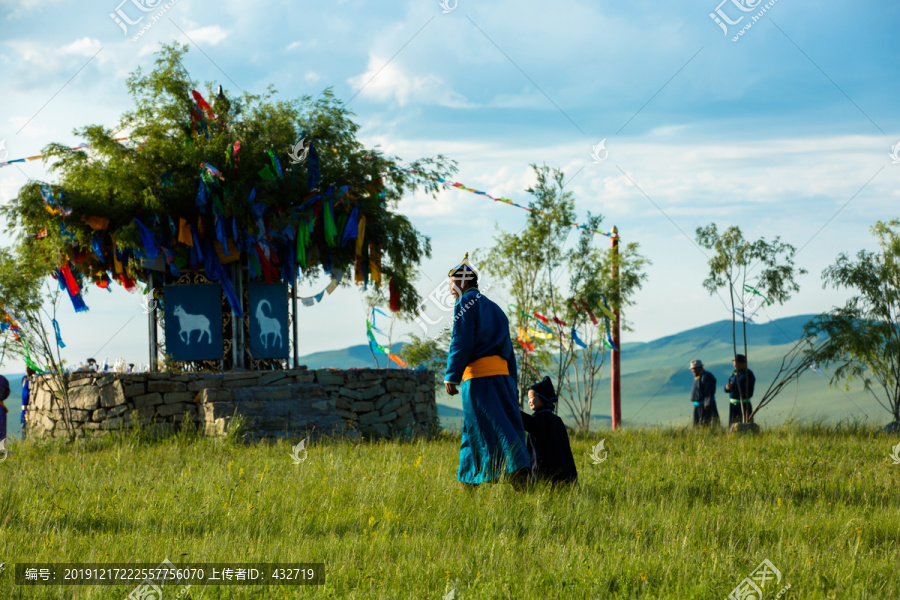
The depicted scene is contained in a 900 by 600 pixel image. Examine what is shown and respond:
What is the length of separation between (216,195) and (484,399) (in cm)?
891

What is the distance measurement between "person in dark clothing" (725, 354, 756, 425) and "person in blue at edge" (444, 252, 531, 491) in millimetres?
9257

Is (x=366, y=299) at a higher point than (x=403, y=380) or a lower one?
higher

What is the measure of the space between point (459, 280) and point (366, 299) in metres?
11.3

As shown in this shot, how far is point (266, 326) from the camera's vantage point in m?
15.1

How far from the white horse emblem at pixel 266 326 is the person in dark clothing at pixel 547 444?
9.35 meters

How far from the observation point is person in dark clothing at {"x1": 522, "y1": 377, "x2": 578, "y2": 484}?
6.68 metres

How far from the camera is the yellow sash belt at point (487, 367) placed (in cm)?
652

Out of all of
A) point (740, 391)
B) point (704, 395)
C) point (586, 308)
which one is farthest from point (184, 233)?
point (740, 391)

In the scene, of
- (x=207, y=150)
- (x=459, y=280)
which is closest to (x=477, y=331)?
(x=459, y=280)

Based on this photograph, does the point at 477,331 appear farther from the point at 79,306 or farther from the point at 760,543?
the point at 79,306

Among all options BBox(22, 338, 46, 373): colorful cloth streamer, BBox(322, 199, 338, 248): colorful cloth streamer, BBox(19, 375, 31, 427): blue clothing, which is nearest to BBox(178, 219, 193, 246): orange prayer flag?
BBox(322, 199, 338, 248): colorful cloth streamer

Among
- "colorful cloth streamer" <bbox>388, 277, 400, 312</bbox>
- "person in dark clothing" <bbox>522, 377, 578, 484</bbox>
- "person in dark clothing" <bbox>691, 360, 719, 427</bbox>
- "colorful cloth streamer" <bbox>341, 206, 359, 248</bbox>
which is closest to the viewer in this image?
"person in dark clothing" <bbox>522, 377, 578, 484</bbox>

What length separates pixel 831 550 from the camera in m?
4.95

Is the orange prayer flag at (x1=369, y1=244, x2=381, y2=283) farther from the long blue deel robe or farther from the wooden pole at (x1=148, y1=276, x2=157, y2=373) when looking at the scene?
the long blue deel robe
